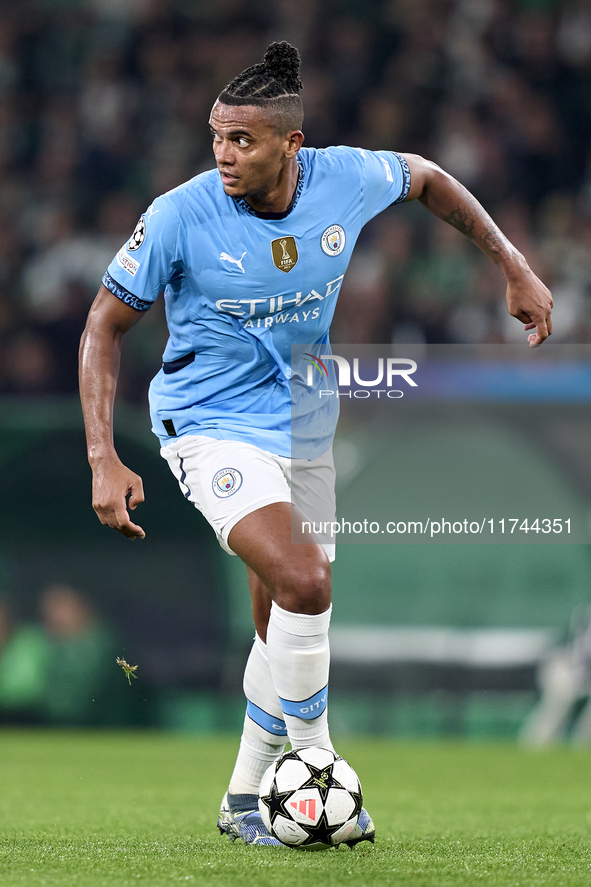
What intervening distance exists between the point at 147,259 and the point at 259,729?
64.2 inches

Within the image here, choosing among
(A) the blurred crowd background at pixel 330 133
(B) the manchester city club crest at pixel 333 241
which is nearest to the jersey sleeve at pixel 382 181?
(B) the manchester city club crest at pixel 333 241

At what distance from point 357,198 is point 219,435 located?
946 millimetres

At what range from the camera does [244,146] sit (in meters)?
3.60

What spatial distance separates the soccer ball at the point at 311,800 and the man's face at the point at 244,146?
1753 millimetres

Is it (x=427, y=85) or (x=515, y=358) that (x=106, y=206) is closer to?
(x=427, y=85)

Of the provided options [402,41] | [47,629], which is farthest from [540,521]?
[402,41]

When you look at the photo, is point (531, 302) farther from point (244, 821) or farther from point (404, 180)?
point (244, 821)

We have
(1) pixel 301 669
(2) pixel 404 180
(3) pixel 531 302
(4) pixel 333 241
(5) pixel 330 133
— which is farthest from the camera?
(5) pixel 330 133

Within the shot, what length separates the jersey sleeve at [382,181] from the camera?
4031mm

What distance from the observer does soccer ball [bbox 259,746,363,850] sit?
3.44m

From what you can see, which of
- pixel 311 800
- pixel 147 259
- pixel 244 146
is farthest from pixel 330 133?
pixel 311 800

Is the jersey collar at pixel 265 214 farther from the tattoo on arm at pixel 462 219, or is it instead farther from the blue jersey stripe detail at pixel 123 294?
the tattoo on arm at pixel 462 219

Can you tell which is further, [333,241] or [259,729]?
[259,729]

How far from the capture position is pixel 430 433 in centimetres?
760
